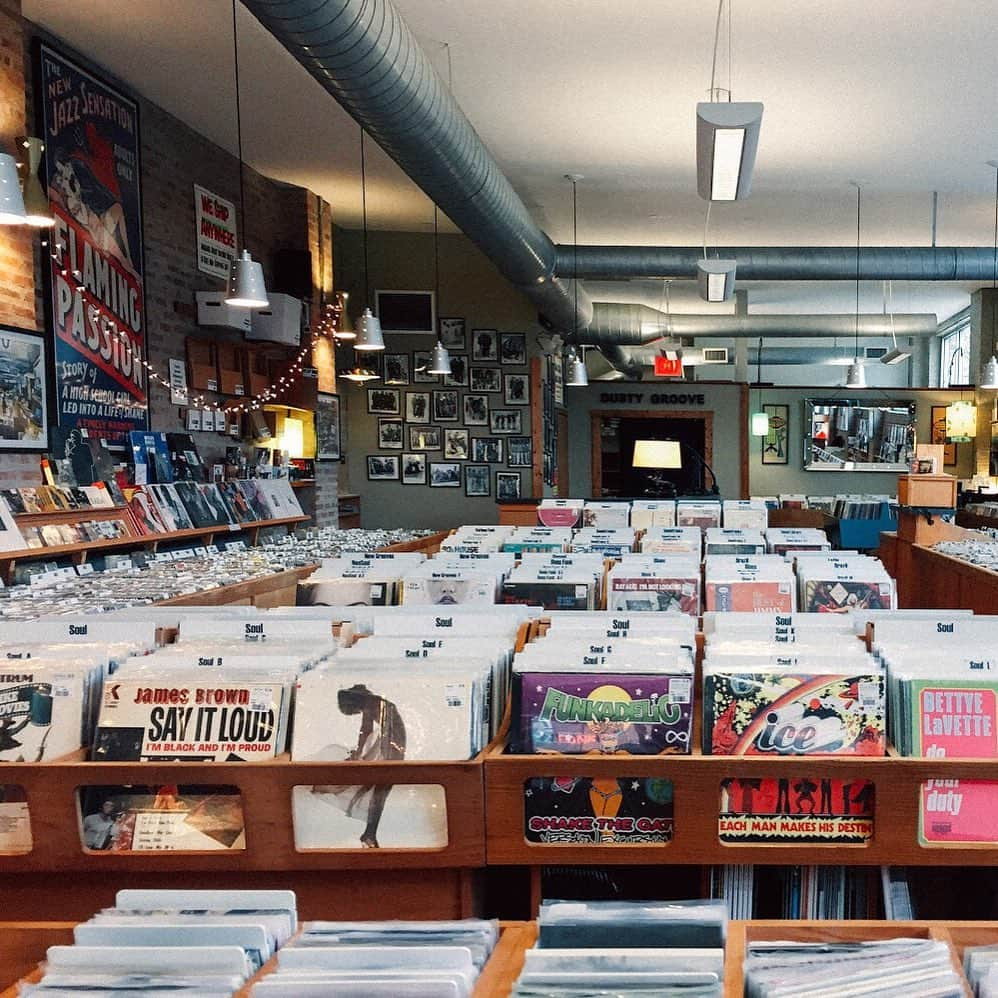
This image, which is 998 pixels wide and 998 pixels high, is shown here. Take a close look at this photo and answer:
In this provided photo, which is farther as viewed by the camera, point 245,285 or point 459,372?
point 459,372

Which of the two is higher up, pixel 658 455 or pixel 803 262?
pixel 803 262

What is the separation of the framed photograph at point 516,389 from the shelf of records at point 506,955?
37.1 feet

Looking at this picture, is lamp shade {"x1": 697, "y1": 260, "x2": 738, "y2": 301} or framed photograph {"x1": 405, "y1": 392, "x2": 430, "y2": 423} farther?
framed photograph {"x1": 405, "y1": 392, "x2": 430, "y2": 423}

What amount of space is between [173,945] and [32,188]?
4.62 metres

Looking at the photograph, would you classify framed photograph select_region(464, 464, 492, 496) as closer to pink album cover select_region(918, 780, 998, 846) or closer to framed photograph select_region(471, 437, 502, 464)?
framed photograph select_region(471, 437, 502, 464)

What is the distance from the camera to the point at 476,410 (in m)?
12.5

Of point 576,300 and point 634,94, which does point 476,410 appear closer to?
point 576,300

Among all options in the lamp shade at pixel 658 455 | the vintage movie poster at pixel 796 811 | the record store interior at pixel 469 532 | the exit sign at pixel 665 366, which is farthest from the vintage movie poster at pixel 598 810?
the exit sign at pixel 665 366

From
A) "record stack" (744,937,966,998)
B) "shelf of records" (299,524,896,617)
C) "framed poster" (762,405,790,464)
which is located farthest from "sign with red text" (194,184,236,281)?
"framed poster" (762,405,790,464)

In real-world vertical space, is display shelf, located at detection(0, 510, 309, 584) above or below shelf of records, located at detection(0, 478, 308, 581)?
below

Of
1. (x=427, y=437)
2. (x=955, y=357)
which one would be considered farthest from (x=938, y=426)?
(x=427, y=437)

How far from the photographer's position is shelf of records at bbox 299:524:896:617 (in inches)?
141

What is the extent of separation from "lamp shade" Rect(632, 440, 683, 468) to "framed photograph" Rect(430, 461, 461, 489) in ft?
8.33

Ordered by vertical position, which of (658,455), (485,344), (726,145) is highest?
(726,145)
